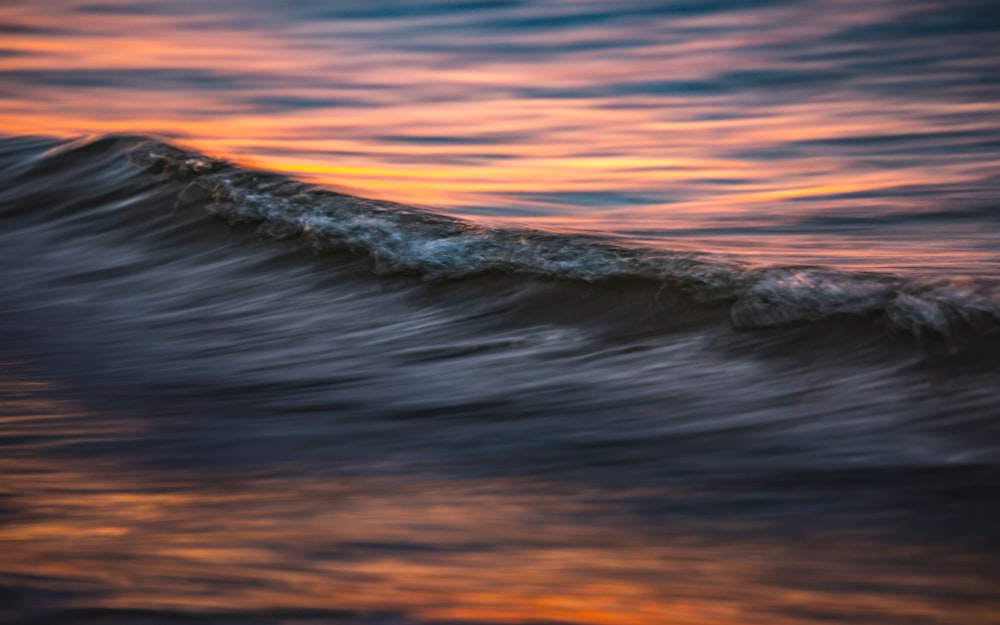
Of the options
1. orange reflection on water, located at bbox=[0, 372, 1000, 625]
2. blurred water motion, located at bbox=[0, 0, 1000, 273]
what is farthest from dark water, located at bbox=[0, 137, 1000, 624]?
blurred water motion, located at bbox=[0, 0, 1000, 273]

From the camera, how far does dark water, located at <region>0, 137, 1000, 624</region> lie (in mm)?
2121

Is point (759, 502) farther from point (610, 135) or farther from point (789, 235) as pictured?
point (610, 135)

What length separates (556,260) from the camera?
176 inches


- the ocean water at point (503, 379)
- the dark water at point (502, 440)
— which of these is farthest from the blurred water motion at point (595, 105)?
the dark water at point (502, 440)

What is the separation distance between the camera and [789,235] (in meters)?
5.27

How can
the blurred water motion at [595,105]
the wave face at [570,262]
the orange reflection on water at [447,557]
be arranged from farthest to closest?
the blurred water motion at [595,105], the wave face at [570,262], the orange reflection on water at [447,557]

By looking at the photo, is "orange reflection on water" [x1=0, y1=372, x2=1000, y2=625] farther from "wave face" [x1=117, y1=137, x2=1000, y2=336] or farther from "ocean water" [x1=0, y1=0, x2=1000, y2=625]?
"wave face" [x1=117, y1=137, x2=1000, y2=336]

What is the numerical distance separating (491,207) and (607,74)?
7.24 metres

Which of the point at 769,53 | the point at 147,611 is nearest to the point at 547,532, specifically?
the point at 147,611

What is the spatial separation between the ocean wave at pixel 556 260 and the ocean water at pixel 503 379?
0.02 meters

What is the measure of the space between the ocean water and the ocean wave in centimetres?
2

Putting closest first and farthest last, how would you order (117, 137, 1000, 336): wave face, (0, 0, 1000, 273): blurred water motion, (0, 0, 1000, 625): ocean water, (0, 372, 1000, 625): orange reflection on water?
(0, 372, 1000, 625): orange reflection on water → (0, 0, 1000, 625): ocean water → (117, 137, 1000, 336): wave face → (0, 0, 1000, 273): blurred water motion

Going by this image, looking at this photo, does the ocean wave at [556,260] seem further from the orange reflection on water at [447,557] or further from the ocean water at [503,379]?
the orange reflection on water at [447,557]

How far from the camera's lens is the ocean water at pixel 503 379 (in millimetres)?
2168
